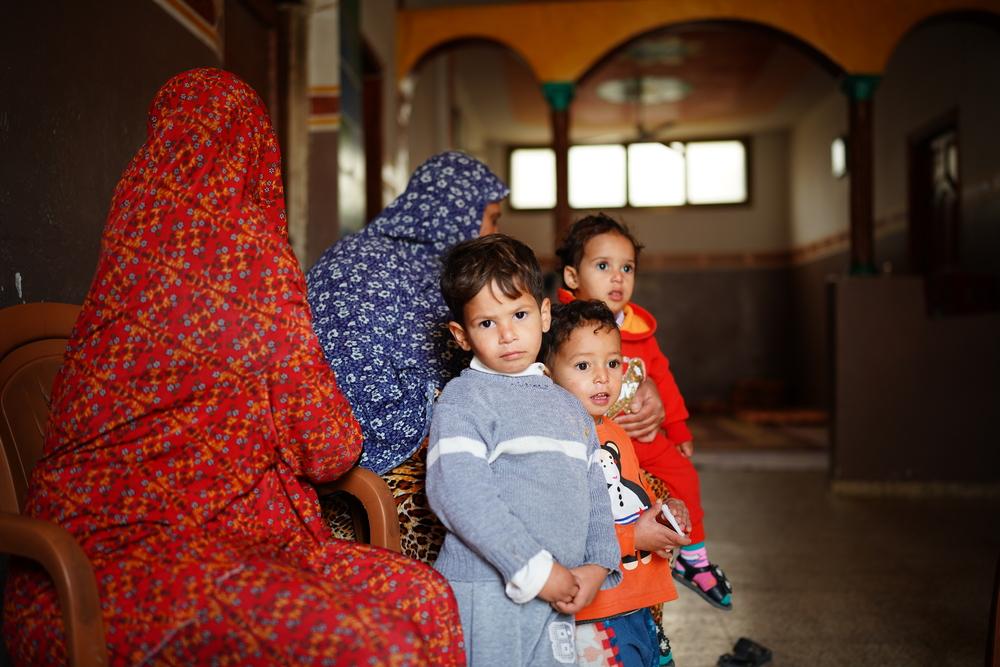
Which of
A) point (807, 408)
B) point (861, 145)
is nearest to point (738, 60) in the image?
point (861, 145)

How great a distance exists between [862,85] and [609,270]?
443cm

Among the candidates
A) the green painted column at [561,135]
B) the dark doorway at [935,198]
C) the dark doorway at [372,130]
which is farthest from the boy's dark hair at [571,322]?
the dark doorway at [935,198]

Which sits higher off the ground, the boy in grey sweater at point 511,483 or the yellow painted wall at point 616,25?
the yellow painted wall at point 616,25

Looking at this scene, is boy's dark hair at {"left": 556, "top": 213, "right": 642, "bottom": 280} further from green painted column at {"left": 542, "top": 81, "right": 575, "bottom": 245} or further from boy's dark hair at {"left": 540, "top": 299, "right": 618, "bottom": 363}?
green painted column at {"left": 542, "top": 81, "right": 575, "bottom": 245}

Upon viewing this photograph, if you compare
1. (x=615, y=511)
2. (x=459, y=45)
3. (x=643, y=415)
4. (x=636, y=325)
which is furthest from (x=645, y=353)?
(x=459, y=45)

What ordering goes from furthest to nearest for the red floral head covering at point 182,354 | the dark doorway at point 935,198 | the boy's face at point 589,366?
the dark doorway at point 935,198
the boy's face at point 589,366
the red floral head covering at point 182,354

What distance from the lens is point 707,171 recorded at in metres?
12.0

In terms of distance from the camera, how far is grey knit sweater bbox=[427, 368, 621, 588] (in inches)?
58.6

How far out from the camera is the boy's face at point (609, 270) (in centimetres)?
228

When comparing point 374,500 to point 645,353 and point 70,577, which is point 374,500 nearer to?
point 70,577

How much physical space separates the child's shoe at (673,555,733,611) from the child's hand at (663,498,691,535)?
1.32 ft

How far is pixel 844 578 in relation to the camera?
347 centimetres

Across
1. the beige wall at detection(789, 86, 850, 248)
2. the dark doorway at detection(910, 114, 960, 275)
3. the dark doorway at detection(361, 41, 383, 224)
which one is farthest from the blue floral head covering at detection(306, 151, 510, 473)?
the beige wall at detection(789, 86, 850, 248)

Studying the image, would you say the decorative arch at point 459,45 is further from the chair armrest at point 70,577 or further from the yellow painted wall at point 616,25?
the chair armrest at point 70,577
